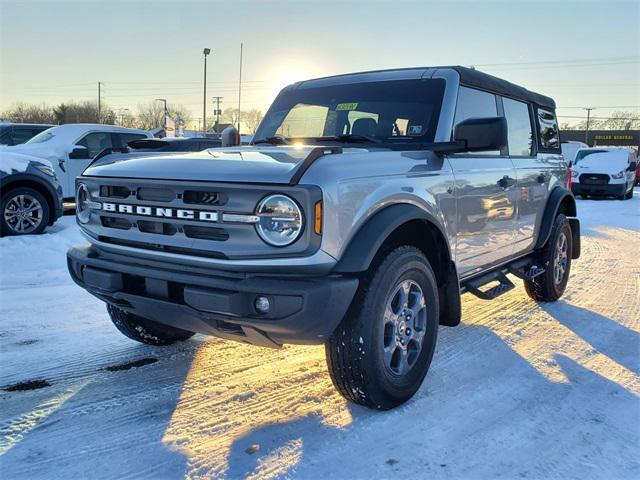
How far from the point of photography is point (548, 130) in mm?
5629

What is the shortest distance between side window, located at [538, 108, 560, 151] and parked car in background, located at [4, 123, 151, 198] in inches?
329

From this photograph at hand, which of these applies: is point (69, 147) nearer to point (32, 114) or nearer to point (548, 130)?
point (548, 130)

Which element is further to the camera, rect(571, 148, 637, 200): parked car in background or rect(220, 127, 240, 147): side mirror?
rect(571, 148, 637, 200): parked car in background

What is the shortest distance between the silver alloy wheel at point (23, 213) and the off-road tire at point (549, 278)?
681cm

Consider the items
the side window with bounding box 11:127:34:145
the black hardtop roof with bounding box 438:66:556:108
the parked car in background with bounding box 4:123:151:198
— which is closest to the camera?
the black hardtop roof with bounding box 438:66:556:108

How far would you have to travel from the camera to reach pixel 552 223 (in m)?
5.15

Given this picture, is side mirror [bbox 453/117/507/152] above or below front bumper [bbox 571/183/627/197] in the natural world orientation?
above

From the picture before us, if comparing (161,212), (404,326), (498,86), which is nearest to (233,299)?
(161,212)

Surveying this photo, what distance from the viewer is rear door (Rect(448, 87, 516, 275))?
144 inches

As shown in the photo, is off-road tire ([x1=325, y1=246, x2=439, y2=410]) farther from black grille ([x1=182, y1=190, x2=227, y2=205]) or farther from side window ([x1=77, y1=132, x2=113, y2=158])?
side window ([x1=77, y1=132, x2=113, y2=158])

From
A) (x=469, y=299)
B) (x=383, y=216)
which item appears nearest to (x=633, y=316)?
(x=469, y=299)

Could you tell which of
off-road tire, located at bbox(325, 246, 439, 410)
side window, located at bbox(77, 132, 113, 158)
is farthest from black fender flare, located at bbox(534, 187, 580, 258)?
side window, located at bbox(77, 132, 113, 158)

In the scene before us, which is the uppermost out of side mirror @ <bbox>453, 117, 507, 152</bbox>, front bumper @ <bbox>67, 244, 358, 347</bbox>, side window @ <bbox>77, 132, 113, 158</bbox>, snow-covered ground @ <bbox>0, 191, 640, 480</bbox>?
side mirror @ <bbox>453, 117, 507, 152</bbox>

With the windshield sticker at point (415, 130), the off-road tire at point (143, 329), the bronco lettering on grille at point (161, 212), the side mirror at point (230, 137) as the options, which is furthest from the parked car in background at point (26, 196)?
the windshield sticker at point (415, 130)
